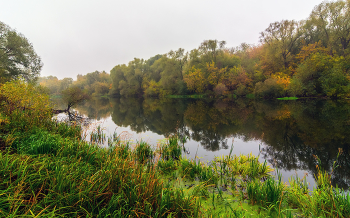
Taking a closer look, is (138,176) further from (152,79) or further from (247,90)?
(152,79)

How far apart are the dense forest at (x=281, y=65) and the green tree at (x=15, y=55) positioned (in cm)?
1003

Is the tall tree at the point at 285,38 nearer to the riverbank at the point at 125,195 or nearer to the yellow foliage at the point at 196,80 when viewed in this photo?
the yellow foliage at the point at 196,80

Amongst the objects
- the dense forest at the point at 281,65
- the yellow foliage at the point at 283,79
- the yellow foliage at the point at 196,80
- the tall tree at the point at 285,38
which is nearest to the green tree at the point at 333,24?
the dense forest at the point at 281,65

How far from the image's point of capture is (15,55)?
25.4m

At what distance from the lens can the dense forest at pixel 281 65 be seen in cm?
3019

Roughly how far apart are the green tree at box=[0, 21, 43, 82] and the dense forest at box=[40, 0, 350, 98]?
32.9 feet

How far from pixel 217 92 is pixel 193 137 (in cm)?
3829

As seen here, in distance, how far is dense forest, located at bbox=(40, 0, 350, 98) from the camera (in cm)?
3019

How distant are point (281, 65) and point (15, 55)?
2177 inches

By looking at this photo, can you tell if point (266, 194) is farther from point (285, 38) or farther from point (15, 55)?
point (285, 38)

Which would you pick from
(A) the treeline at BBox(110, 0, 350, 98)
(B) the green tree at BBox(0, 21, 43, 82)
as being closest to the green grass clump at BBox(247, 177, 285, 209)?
(B) the green tree at BBox(0, 21, 43, 82)

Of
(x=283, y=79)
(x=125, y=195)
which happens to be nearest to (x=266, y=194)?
(x=125, y=195)

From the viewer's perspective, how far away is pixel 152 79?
215 ft

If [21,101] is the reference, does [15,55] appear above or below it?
above
